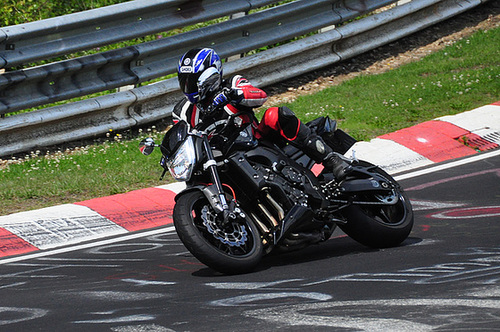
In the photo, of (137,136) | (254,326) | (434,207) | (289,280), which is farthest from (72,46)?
(254,326)

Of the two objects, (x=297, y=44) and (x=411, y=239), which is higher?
(x=297, y=44)

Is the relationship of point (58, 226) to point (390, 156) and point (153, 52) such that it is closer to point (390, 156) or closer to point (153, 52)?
point (153, 52)

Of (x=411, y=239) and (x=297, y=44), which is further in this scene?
(x=297, y=44)

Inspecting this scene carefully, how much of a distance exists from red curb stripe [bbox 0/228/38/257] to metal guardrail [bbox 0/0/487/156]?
6.83 ft

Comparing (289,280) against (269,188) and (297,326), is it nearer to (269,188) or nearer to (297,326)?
(269,188)

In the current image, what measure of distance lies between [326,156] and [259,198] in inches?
23.4

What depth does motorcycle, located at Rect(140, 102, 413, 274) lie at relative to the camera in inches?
212

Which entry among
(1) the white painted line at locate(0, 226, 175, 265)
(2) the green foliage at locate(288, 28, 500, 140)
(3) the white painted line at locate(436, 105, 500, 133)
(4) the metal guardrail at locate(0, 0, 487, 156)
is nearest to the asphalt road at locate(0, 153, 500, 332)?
(1) the white painted line at locate(0, 226, 175, 265)

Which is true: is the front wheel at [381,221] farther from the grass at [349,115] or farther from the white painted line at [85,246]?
the grass at [349,115]

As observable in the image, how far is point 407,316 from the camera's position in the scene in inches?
162

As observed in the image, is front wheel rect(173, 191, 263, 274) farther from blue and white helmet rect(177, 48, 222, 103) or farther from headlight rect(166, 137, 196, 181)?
blue and white helmet rect(177, 48, 222, 103)

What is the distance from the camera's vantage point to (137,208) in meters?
7.60

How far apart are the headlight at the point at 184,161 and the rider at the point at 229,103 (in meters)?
0.34

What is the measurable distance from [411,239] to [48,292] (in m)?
2.55
